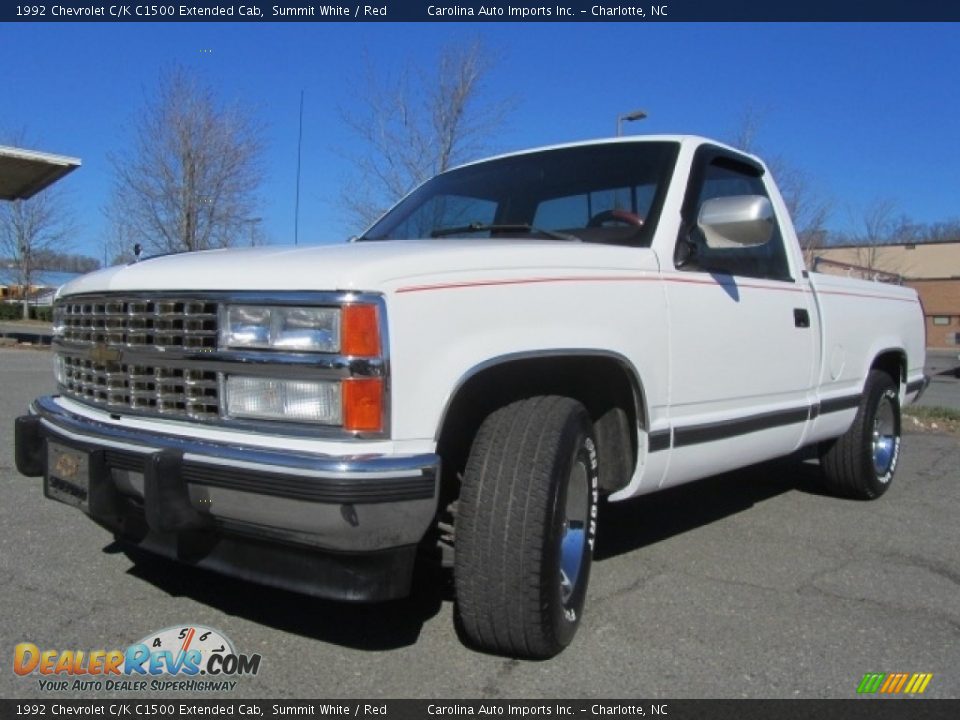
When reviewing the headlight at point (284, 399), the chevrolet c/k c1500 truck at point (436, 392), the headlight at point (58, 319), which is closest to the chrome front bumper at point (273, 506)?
the chevrolet c/k c1500 truck at point (436, 392)

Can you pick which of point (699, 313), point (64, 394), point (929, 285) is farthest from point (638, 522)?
point (929, 285)

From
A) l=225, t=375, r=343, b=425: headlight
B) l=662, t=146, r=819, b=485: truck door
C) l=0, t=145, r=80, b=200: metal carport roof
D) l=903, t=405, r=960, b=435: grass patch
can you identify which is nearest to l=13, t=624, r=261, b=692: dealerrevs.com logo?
l=225, t=375, r=343, b=425: headlight

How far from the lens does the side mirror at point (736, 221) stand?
3.20 meters

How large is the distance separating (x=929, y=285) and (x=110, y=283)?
51.3 meters

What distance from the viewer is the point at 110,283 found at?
2.78 metres

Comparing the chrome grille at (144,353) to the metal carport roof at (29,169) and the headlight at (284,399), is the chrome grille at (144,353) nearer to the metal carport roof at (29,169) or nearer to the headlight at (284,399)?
Answer: the headlight at (284,399)

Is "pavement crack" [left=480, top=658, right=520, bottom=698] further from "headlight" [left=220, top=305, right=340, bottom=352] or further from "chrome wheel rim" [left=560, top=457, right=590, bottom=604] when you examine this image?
"headlight" [left=220, top=305, right=340, bottom=352]

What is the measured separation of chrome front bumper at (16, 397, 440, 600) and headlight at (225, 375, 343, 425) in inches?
4.3

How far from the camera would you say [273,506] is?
7.28 feet

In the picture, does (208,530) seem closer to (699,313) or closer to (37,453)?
(37,453)
